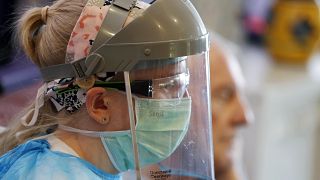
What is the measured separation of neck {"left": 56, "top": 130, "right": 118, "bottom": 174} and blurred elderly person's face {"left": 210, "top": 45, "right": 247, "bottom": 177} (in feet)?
2.61

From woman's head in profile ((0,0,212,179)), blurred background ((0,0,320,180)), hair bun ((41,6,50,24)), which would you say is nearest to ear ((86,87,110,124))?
woman's head in profile ((0,0,212,179))

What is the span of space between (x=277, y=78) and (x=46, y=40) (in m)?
1.66

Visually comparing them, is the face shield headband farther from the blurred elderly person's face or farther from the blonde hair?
the blurred elderly person's face

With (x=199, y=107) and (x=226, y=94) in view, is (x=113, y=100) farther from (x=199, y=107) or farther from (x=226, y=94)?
(x=226, y=94)

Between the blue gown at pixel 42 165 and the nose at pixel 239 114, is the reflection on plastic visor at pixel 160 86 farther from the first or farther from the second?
the nose at pixel 239 114

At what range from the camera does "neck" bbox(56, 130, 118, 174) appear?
38.6 inches

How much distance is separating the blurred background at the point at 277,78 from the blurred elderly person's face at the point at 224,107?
18.9 inches

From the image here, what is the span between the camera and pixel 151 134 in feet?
3.22

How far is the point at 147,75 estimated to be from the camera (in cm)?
94

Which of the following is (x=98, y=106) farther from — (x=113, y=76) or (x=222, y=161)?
(x=222, y=161)

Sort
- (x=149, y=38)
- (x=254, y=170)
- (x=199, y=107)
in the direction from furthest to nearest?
1. (x=254, y=170)
2. (x=199, y=107)
3. (x=149, y=38)

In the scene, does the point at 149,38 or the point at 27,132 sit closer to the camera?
the point at 149,38

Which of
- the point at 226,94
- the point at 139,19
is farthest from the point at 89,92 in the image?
the point at 226,94

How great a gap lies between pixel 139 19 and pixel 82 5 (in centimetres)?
11
